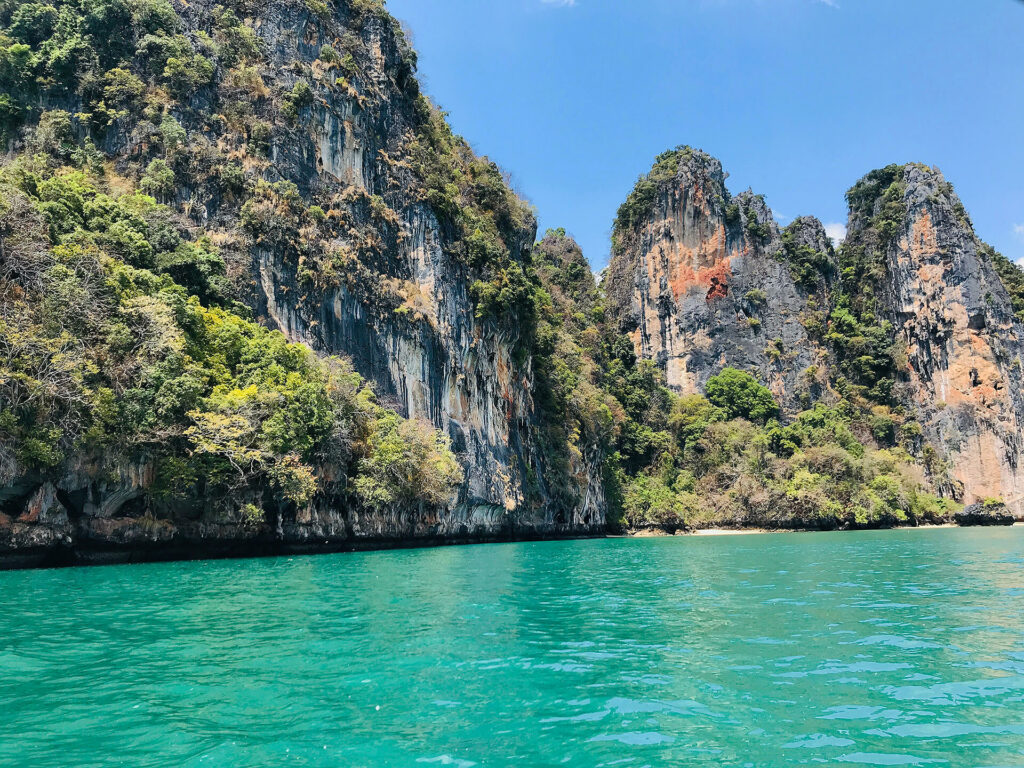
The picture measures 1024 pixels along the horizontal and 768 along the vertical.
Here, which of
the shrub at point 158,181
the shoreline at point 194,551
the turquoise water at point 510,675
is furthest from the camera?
the shrub at point 158,181

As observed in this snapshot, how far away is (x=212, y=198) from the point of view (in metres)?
38.2

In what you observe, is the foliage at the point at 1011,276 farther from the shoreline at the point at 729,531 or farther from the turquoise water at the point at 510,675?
the turquoise water at the point at 510,675

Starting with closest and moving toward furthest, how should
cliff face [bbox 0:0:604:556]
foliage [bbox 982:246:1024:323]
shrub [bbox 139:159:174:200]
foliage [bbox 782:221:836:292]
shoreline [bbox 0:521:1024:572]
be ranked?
1. shoreline [bbox 0:521:1024:572]
2. shrub [bbox 139:159:174:200]
3. cliff face [bbox 0:0:604:556]
4. foliage [bbox 982:246:1024:323]
5. foliage [bbox 782:221:836:292]

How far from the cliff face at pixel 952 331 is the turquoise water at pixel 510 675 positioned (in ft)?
192

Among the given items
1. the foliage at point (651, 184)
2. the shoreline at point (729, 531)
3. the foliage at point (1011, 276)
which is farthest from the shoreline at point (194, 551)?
the foliage at point (1011, 276)

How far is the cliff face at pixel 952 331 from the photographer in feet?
219

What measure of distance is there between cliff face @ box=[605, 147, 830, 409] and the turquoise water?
6402 cm

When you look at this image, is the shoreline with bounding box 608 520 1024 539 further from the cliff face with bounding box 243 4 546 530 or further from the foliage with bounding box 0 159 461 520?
the foliage with bounding box 0 159 461 520

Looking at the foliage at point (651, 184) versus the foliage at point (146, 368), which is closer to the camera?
the foliage at point (146, 368)

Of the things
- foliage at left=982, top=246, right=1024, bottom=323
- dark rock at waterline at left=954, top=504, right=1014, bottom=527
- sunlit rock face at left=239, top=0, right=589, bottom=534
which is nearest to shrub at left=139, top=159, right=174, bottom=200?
sunlit rock face at left=239, top=0, right=589, bottom=534

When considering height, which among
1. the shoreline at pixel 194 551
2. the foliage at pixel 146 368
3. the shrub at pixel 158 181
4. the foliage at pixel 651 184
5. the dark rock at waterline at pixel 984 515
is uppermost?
the foliage at pixel 651 184

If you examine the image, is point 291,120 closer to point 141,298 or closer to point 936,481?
point 141,298

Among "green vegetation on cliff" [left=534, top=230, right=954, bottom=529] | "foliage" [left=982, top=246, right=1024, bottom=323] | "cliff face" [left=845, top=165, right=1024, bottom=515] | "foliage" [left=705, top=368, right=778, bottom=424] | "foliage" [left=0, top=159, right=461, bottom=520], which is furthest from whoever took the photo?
"foliage" [left=982, top=246, right=1024, bottom=323]

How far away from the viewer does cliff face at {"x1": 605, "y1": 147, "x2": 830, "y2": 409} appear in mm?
79875
